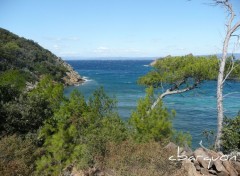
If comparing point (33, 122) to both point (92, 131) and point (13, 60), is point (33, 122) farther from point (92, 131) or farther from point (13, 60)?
point (13, 60)

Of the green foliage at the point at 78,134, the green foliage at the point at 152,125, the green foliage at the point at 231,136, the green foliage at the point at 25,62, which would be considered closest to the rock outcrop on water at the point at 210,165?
the green foliage at the point at 231,136

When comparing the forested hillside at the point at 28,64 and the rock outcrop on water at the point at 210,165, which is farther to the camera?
the forested hillside at the point at 28,64

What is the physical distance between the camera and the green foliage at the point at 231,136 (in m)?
16.5

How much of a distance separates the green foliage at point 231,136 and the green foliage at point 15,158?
30.7 feet

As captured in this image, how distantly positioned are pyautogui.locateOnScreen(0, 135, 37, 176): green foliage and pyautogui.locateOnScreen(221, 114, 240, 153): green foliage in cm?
934

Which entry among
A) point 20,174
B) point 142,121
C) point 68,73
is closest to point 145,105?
point 142,121

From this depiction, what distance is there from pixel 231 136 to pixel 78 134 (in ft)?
27.8

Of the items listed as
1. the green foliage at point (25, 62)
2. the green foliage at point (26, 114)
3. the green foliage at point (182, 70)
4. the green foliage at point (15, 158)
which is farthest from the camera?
the green foliage at point (25, 62)

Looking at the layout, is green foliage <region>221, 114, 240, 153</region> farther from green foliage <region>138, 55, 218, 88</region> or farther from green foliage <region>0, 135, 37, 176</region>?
green foliage <region>0, 135, 37, 176</region>

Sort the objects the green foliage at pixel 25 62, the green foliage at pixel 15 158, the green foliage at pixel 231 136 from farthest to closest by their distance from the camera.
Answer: the green foliage at pixel 25 62 → the green foliage at pixel 231 136 → the green foliage at pixel 15 158

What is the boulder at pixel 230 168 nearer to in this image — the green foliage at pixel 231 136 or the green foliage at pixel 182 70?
the green foliage at pixel 231 136

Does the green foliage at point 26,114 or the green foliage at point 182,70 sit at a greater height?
the green foliage at point 182,70

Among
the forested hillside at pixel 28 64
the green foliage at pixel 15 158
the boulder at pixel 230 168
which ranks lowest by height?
the green foliage at pixel 15 158

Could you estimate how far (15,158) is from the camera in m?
15.1
